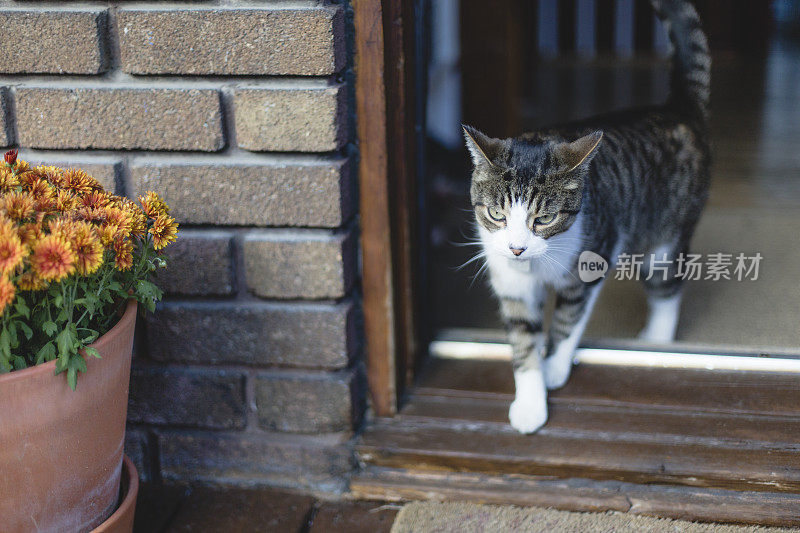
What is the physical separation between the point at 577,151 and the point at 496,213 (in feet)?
0.54

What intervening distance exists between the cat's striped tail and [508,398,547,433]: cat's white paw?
77 centimetres

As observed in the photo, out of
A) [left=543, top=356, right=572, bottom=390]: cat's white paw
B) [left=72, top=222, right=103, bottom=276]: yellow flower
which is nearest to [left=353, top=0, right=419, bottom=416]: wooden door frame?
[left=543, top=356, right=572, bottom=390]: cat's white paw

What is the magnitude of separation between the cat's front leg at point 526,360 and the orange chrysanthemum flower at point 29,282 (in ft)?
2.66

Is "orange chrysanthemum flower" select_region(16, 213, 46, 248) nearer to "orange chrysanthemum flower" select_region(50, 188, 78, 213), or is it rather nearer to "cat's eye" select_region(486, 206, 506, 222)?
"orange chrysanthemum flower" select_region(50, 188, 78, 213)

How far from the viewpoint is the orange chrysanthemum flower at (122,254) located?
1.00m

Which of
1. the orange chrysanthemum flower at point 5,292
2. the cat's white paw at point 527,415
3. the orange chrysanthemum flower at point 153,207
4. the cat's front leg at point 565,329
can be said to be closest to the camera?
the orange chrysanthemum flower at point 5,292

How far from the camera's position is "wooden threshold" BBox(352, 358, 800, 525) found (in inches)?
49.6

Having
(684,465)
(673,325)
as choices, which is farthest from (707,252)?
(684,465)

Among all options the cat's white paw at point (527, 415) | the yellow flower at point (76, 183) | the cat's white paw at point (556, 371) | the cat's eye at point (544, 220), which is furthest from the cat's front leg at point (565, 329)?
the yellow flower at point (76, 183)

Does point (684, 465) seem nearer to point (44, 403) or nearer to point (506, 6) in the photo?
point (44, 403)

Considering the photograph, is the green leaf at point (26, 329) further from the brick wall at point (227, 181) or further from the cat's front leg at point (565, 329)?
the cat's front leg at point (565, 329)

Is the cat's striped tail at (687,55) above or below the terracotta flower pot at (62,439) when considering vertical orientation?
above

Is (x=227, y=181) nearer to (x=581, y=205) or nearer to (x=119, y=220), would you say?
(x=119, y=220)

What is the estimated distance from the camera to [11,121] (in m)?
1.27
